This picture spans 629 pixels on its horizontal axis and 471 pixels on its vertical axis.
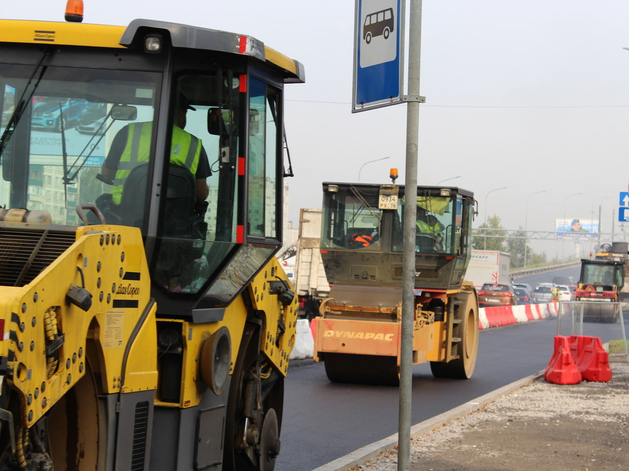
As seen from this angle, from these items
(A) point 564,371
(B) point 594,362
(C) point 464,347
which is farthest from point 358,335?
(B) point 594,362

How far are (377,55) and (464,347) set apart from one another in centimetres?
965

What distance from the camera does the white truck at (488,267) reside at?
53531 millimetres

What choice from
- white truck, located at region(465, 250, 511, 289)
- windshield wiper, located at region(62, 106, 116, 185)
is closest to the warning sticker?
windshield wiper, located at region(62, 106, 116, 185)

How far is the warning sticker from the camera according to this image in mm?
3838

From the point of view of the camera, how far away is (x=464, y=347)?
1428cm

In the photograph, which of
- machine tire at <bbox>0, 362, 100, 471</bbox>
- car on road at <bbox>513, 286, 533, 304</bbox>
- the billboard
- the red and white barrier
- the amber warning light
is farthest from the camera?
the billboard

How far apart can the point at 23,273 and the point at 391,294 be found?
32.2ft

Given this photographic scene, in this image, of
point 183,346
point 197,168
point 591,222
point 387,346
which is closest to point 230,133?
point 197,168

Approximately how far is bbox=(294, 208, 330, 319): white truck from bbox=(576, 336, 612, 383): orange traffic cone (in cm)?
1255

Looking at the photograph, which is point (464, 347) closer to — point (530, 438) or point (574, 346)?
point (574, 346)

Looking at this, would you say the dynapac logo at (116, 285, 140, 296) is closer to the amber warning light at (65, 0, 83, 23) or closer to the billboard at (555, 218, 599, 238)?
the amber warning light at (65, 0, 83, 23)

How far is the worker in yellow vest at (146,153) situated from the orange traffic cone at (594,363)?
10.1m

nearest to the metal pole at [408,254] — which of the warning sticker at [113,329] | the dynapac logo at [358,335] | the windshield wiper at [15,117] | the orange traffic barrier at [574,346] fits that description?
the warning sticker at [113,329]

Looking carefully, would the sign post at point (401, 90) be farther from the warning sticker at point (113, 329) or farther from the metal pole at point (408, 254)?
the warning sticker at point (113, 329)
